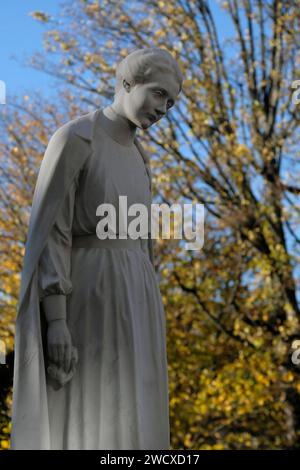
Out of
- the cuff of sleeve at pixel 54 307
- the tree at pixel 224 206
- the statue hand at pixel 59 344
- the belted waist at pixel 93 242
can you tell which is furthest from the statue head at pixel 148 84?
the tree at pixel 224 206

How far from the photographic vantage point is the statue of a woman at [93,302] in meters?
2.98

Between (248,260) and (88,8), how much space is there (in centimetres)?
578

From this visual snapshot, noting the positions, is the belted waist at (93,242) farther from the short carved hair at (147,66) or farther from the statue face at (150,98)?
the short carved hair at (147,66)

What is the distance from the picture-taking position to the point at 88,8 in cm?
1373

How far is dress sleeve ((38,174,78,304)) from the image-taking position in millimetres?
3029

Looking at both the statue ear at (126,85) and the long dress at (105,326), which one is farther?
the statue ear at (126,85)

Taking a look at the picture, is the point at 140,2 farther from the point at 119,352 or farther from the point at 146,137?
the point at 119,352

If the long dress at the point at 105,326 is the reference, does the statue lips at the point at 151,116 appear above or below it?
above

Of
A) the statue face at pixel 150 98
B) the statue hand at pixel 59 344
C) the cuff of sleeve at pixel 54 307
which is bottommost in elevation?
the statue hand at pixel 59 344

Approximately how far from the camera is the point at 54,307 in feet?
9.91

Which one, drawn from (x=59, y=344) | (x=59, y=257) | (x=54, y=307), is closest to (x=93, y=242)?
(x=59, y=257)

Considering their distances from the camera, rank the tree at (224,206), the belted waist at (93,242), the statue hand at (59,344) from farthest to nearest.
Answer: the tree at (224,206)
the belted waist at (93,242)
the statue hand at (59,344)

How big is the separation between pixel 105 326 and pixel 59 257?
0.36 m

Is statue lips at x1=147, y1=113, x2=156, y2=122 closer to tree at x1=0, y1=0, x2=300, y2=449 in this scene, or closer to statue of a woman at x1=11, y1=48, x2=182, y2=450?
statue of a woman at x1=11, y1=48, x2=182, y2=450
